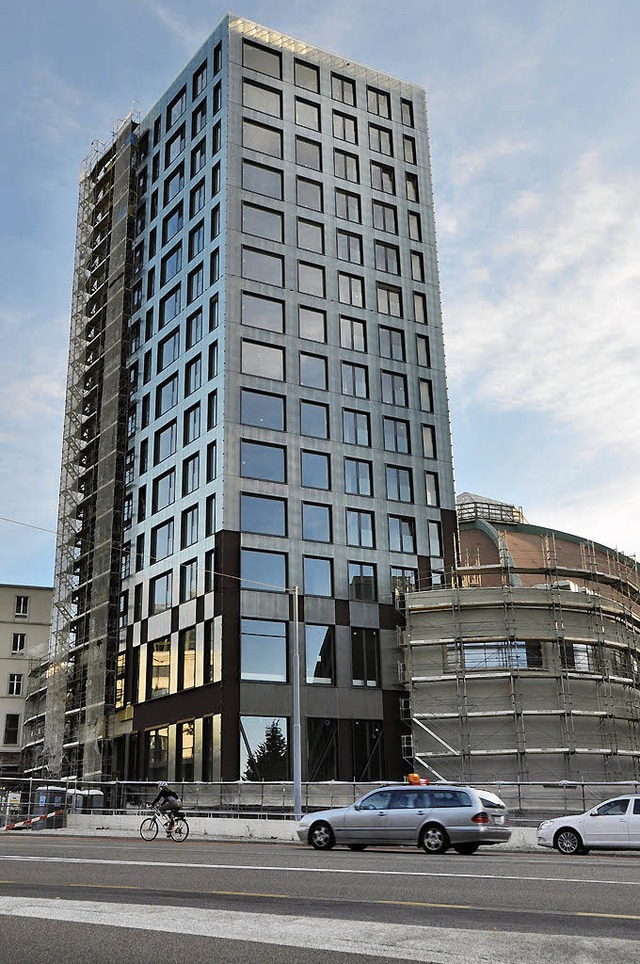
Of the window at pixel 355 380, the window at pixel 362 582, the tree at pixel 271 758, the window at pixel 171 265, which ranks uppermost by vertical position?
the window at pixel 171 265

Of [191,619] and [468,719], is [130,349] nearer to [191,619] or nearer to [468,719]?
[191,619]

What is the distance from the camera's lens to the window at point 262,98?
6010cm

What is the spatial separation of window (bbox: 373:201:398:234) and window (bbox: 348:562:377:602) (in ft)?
74.4

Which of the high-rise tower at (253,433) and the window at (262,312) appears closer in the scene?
A: the high-rise tower at (253,433)

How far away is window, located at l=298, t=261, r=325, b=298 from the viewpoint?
5884 centimetres

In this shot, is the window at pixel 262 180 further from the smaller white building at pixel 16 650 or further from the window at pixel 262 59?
the smaller white building at pixel 16 650

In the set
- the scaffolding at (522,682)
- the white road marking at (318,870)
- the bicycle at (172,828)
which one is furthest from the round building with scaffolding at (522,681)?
the white road marking at (318,870)

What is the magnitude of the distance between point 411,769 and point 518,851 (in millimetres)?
26751

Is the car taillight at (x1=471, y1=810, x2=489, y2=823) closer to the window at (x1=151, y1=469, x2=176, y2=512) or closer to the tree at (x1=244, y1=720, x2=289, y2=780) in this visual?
the tree at (x1=244, y1=720, x2=289, y2=780)

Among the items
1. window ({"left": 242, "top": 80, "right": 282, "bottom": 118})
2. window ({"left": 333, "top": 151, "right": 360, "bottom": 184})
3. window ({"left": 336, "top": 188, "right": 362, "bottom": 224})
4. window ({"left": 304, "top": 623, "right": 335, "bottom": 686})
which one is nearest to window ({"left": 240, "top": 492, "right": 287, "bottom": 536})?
window ({"left": 304, "top": 623, "right": 335, "bottom": 686})

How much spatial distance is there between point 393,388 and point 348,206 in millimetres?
12341

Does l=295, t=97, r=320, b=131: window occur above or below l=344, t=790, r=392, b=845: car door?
above

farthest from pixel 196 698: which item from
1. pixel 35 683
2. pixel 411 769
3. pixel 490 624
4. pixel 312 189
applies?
pixel 35 683

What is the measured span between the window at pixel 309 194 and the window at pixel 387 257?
4.61m
